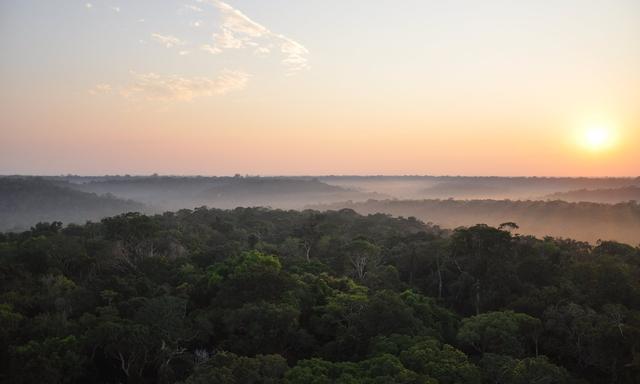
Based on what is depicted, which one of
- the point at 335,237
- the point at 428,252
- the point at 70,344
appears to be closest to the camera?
the point at 70,344

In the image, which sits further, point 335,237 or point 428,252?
point 335,237

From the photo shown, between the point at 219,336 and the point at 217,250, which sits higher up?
the point at 217,250

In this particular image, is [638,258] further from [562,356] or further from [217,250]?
[217,250]

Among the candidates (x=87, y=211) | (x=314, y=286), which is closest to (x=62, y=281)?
(x=314, y=286)

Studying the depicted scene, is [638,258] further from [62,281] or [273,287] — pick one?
[62,281]

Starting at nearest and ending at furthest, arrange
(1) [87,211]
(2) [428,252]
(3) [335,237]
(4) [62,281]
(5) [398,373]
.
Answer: (5) [398,373] < (4) [62,281] < (2) [428,252] < (3) [335,237] < (1) [87,211]

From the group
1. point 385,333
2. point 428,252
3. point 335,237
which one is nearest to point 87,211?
point 335,237
